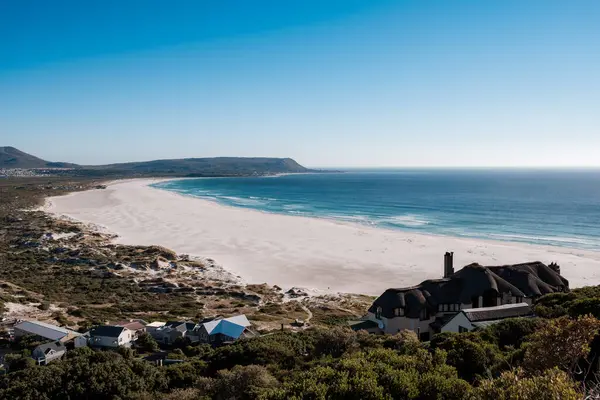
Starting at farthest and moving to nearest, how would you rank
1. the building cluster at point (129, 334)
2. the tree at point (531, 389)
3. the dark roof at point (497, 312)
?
the building cluster at point (129, 334), the dark roof at point (497, 312), the tree at point (531, 389)

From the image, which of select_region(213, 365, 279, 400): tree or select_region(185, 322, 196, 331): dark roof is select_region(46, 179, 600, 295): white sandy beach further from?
select_region(213, 365, 279, 400): tree

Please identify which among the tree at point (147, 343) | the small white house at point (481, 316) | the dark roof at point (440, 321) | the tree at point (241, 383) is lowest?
the tree at point (147, 343)

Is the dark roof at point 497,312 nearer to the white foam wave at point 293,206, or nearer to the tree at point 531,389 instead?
the tree at point 531,389

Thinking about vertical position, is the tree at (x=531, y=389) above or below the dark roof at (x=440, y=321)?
above

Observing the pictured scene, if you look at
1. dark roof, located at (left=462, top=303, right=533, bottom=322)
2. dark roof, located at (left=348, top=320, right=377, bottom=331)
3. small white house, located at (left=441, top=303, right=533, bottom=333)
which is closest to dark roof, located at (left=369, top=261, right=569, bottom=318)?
dark roof, located at (left=348, top=320, right=377, bottom=331)

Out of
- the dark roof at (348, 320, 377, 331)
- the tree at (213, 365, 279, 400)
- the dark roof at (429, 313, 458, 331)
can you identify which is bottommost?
the dark roof at (348, 320, 377, 331)

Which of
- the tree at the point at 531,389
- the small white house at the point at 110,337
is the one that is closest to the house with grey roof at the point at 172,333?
the small white house at the point at 110,337

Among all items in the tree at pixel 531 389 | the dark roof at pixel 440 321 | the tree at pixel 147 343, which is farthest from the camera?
the dark roof at pixel 440 321
